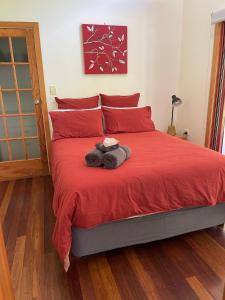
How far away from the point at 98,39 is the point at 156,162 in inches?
85.1

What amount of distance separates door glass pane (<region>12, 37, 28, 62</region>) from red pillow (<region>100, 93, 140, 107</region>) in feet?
3.78

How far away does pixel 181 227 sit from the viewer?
5.78ft

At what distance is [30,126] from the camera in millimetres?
3215

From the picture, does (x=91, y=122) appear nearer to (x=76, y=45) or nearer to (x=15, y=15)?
(x=76, y=45)

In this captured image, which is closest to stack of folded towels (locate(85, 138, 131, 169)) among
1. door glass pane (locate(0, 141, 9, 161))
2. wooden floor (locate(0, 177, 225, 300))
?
wooden floor (locate(0, 177, 225, 300))

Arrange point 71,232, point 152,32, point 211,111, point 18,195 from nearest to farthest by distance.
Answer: point 71,232
point 18,195
point 211,111
point 152,32

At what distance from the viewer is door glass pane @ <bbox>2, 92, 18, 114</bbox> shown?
304 centimetres

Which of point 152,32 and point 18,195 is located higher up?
point 152,32

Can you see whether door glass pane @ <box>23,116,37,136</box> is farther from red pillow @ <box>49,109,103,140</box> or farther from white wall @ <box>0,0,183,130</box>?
red pillow @ <box>49,109,103,140</box>

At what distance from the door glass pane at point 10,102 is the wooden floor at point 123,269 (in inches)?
64.9

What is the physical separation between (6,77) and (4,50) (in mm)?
334

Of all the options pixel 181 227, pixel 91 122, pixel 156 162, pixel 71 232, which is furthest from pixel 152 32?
pixel 71 232

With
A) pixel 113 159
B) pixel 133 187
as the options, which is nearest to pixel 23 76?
pixel 113 159

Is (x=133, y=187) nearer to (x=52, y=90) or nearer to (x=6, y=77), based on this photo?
(x=52, y=90)
